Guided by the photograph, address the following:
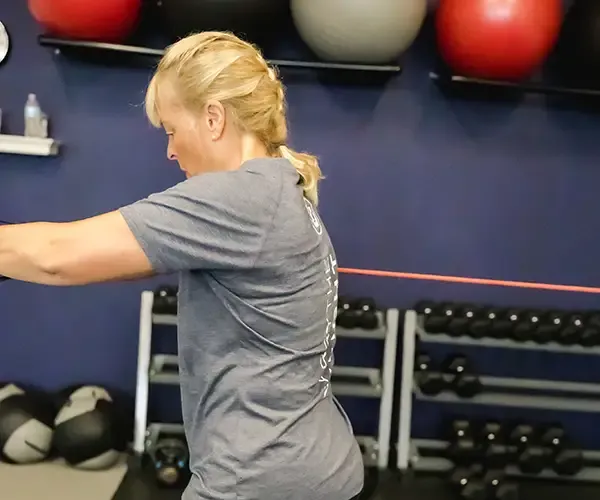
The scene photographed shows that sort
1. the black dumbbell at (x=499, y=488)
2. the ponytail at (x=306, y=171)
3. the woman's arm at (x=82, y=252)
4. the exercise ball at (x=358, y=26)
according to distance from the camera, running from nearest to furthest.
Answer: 1. the woman's arm at (x=82, y=252)
2. the ponytail at (x=306, y=171)
3. the exercise ball at (x=358, y=26)
4. the black dumbbell at (x=499, y=488)

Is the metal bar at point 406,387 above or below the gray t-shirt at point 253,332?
below

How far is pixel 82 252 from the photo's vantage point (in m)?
1.03

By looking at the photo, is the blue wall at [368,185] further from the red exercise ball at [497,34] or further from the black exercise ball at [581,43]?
the red exercise ball at [497,34]

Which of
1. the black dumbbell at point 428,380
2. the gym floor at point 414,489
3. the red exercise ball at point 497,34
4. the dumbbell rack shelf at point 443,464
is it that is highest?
the red exercise ball at point 497,34

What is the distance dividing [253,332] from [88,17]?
5.04 feet

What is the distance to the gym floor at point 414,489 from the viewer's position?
2.37 m

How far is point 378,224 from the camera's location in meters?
2.72

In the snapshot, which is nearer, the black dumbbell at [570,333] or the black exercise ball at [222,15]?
the black exercise ball at [222,15]

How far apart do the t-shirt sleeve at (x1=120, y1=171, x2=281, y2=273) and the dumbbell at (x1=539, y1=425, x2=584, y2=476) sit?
183cm

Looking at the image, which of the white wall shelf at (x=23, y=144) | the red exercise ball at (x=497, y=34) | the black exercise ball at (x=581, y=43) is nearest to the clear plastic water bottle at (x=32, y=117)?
the white wall shelf at (x=23, y=144)

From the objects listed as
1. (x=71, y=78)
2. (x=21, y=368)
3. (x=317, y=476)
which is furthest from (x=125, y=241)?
(x=21, y=368)

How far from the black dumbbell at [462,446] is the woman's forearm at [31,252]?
5.82ft

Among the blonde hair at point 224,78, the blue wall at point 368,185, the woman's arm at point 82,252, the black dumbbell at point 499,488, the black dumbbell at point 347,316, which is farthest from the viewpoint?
the blue wall at point 368,185

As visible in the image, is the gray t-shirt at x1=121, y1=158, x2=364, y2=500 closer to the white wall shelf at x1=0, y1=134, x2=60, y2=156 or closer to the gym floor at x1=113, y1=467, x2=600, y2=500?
the gym floor at x1=113, y1=467, x2=600, y2=500
